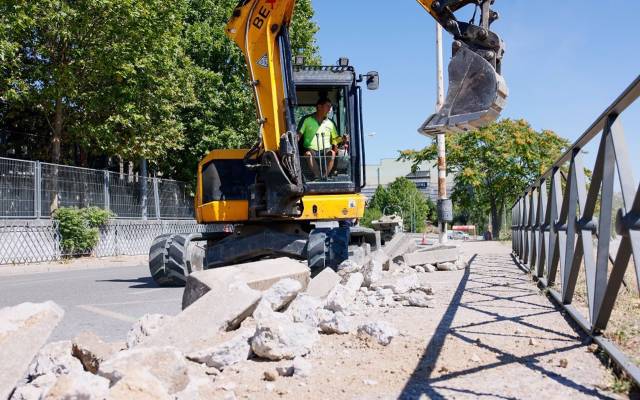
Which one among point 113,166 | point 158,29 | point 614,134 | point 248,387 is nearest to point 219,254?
point 248,387

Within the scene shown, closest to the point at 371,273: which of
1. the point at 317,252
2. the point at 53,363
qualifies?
the point at 317,252

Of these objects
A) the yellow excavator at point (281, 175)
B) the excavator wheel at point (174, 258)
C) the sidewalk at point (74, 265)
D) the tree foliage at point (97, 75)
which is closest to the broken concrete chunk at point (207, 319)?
the yellow excavator at point (281, 175)

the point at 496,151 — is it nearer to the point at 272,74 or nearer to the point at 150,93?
the point at 150,93

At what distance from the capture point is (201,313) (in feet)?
14.5

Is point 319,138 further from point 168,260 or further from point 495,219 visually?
point 495,219

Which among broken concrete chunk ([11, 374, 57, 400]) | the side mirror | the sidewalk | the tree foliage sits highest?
the tree foliage

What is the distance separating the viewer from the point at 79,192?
18.8m

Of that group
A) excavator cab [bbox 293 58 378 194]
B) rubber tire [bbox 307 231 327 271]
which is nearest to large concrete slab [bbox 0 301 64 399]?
rubber tire [bbox 307 231 327 271]

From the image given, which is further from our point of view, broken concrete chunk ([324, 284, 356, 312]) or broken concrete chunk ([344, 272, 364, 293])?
broken concrete chunk ([344, 272, 364, 293])

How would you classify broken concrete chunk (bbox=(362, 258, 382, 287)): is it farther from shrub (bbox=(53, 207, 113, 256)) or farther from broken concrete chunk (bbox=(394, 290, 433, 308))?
shrub (bbox=(53, 207, 113, 256))

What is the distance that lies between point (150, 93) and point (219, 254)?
12799mm

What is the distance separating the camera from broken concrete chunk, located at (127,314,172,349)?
14.3 ft

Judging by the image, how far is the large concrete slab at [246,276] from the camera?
5.27m

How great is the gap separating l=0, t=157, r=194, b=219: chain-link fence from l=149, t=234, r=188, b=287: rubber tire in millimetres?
8450
